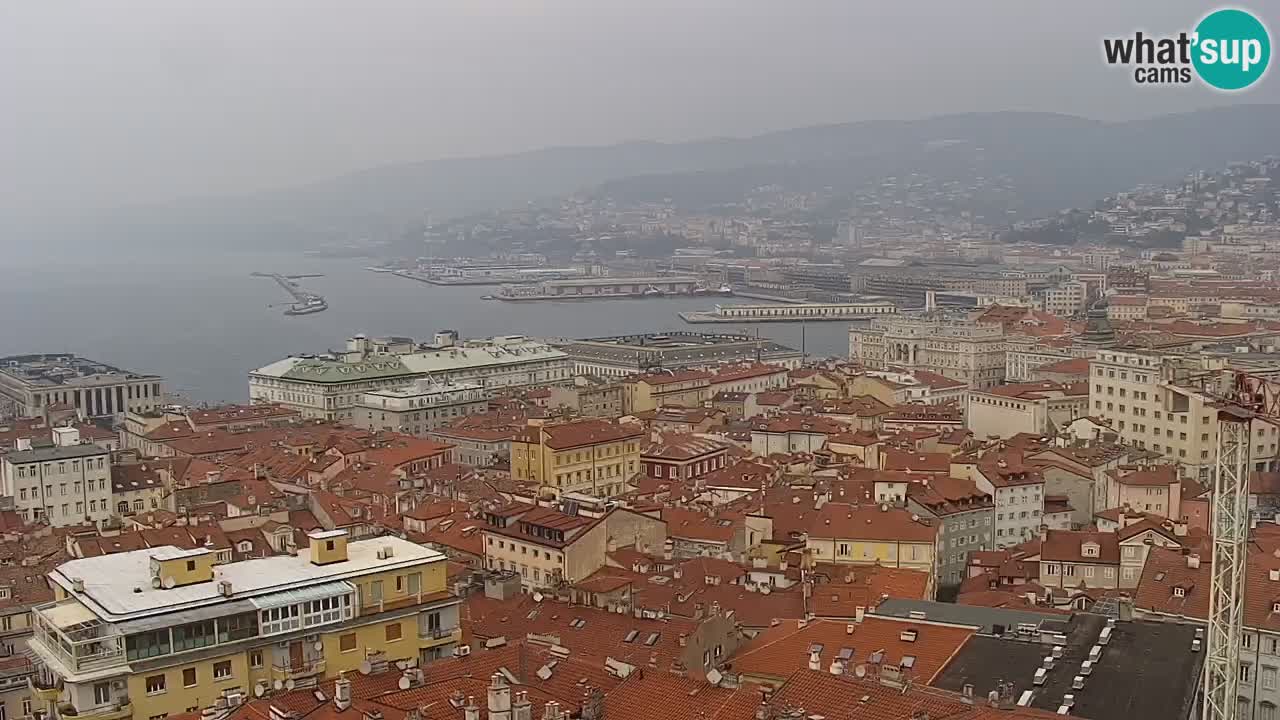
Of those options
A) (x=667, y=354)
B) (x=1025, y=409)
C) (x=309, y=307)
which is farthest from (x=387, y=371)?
(x=309, y=307)

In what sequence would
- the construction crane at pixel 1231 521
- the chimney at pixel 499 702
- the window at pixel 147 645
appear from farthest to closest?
the window at pixel 147 645, the construction crane at pixel 1231 521, the chimney at pixel 499 702

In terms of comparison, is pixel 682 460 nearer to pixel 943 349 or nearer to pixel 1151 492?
pixel 1151 492

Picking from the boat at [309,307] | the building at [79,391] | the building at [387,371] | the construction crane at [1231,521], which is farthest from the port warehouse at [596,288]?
the construction crane at [1231,521]

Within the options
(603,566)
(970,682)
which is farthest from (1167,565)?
(603,566)

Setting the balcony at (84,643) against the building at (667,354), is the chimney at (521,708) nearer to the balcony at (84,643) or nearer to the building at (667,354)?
the balcony at (84,643)

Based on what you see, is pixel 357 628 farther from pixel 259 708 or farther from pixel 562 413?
pixel 562 413
